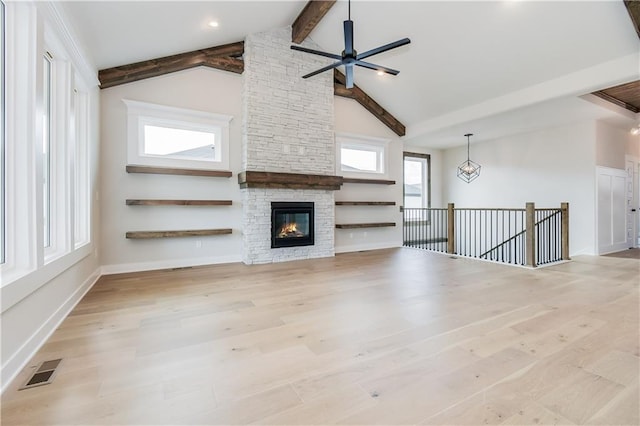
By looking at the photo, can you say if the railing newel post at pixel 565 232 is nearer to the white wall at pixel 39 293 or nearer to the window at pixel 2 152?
the white wall at pixel 39 293

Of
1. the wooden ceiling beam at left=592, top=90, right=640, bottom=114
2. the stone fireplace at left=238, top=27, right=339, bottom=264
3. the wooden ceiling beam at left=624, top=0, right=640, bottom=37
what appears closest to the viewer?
the wooden ceiling beam at left=624, top=0, right=640, bottom=37

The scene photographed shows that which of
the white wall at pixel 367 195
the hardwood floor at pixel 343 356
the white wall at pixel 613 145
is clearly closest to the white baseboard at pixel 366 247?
the white wall at pixel 367 195

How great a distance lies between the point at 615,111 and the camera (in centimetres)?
591

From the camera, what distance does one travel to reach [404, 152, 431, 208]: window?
905 centimetres

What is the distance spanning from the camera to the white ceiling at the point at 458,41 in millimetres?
3748

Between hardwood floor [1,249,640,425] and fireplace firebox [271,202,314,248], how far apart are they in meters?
1.83

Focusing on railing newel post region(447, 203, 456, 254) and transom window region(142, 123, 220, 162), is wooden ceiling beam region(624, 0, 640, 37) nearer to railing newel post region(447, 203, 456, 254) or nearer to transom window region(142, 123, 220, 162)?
railing newel post region(447, 203, 456, 254)

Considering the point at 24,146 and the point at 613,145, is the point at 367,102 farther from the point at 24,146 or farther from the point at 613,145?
the point at 24,146

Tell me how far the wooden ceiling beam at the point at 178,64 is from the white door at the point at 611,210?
7603mm

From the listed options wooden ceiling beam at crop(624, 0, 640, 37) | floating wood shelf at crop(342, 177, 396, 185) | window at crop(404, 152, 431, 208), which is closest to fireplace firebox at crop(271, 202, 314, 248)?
floating wood shelf at crop(342, 177, 396, 185)

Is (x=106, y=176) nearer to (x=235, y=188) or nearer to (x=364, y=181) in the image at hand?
(x=235, y=188)

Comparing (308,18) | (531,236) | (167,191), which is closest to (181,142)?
(167,191)

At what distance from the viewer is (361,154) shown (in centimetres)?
719

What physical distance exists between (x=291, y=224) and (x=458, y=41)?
4.12m
